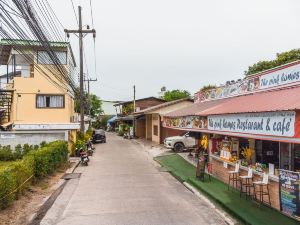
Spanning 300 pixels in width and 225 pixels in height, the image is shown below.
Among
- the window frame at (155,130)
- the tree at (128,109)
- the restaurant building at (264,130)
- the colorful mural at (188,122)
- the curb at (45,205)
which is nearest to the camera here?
the restaurant building at (264,130)

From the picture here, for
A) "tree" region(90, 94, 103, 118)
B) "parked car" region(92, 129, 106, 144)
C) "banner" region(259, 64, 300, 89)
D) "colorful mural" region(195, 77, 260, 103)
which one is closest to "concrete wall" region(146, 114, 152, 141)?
"parked car" region(92, 129, 106, 144)

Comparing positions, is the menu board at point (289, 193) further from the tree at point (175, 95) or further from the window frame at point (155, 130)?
the tree at point (175, 95)

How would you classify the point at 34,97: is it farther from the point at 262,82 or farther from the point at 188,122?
the point at 262,82

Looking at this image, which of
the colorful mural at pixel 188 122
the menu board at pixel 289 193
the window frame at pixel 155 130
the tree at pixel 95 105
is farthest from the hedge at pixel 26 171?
the tree at pixel 95 105

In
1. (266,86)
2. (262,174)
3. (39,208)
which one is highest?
(266,86)

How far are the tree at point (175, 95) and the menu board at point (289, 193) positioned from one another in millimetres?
67181

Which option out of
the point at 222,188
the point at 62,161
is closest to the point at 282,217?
the point at 222,188

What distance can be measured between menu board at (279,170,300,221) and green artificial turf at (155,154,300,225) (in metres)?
0.22

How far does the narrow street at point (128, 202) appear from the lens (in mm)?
11953

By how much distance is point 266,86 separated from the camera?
53.6 feet

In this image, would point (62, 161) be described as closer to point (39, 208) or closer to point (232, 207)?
point (39, 208)

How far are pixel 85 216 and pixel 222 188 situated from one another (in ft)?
20.1

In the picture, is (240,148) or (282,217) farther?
(240,148)

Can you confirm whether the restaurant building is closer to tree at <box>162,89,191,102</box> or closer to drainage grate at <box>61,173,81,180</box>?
drainage grate at <box>61,173,81,180</box>
